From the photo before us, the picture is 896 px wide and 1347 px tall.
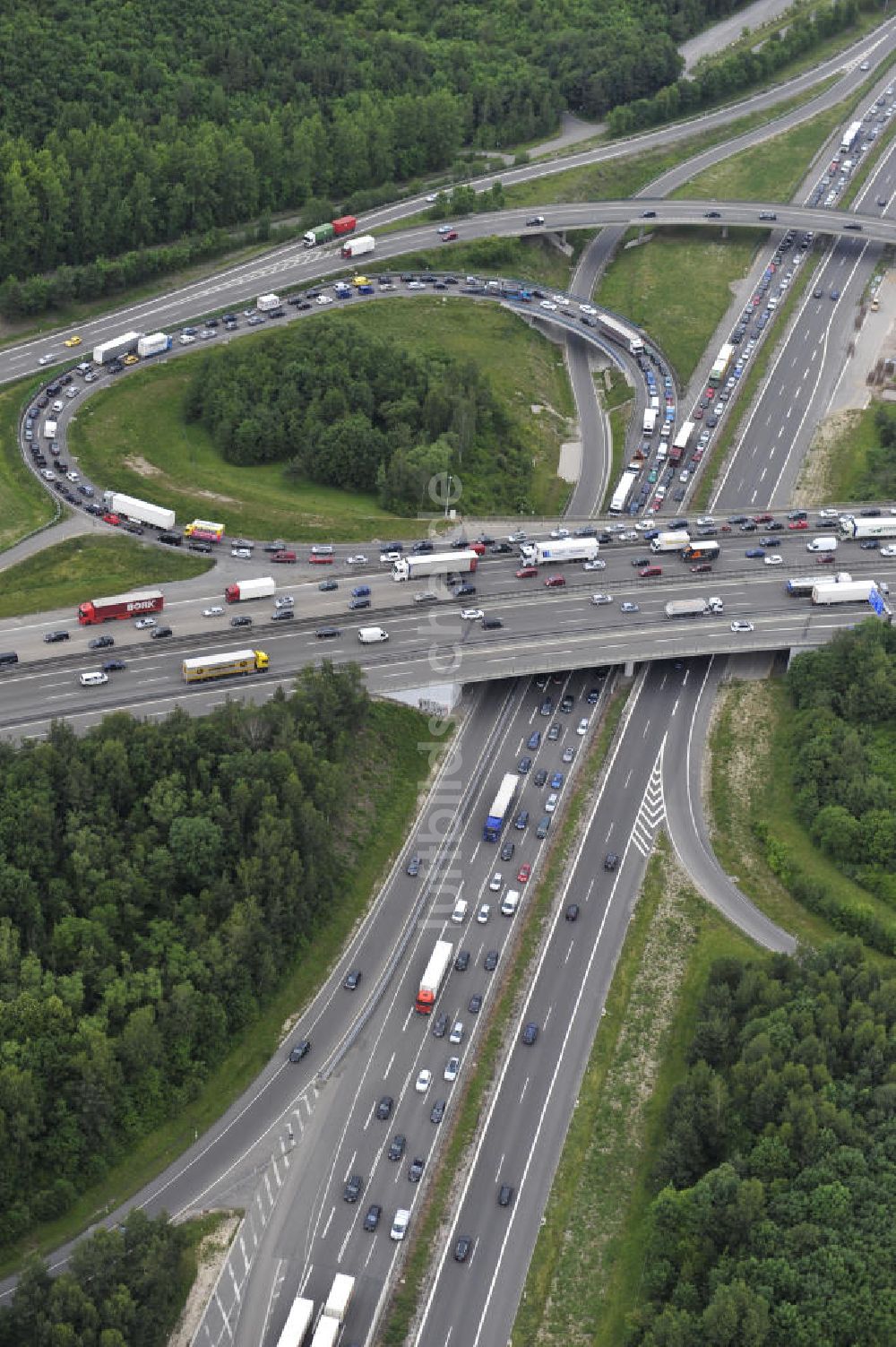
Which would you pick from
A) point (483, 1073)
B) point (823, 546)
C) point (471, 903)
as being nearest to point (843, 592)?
point (823, 546)

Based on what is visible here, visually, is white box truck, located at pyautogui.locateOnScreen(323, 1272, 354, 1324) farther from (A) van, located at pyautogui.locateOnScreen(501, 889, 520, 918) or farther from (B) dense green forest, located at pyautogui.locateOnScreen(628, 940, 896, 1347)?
(A) van, located at pyautogui.locateOnScreen(501, 889, 520, 918)

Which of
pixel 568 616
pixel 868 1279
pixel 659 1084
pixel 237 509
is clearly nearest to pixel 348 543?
pixel 237 509

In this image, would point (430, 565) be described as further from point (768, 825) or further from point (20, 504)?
point (20, 504)

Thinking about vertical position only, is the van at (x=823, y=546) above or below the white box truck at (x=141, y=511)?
below

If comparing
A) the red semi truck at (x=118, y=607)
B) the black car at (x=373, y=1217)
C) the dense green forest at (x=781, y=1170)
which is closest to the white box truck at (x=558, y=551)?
the red semi truck at (x=118, y=607)

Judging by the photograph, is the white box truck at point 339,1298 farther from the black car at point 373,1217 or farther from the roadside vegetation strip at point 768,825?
the roadside vegetation strip at point 768,825
